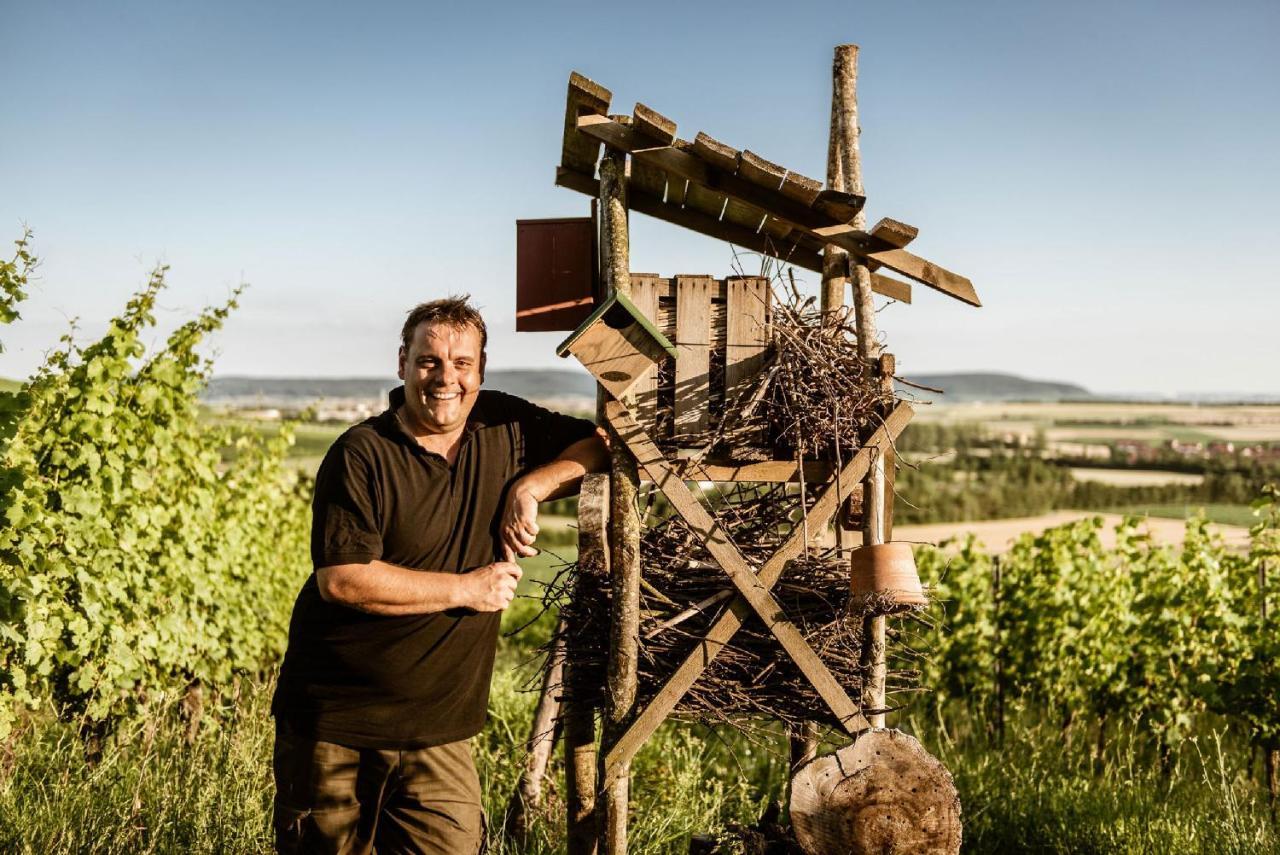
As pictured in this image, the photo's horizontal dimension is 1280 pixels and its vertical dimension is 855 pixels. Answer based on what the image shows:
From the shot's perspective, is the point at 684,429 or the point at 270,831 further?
the point at 270,831

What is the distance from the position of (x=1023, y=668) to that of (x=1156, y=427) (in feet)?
109

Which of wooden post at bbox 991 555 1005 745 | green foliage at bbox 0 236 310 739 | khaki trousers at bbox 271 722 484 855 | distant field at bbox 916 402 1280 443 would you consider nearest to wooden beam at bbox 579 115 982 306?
khaki trousers at bbox 271 722 484 855

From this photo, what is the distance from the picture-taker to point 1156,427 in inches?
1442

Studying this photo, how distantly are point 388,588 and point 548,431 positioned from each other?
0.95 m

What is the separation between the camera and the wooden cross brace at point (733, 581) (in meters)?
3.63

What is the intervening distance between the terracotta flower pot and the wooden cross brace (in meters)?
0.29

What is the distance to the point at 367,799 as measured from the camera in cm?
364

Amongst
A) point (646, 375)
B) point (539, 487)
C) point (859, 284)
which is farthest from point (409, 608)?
point (859, 284)

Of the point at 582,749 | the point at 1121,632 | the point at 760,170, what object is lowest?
the point at 1121,632

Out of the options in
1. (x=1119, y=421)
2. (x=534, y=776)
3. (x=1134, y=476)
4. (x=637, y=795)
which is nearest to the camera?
(x=534, y=776)

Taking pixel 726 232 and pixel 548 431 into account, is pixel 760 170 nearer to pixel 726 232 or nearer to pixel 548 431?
pixel 726 232

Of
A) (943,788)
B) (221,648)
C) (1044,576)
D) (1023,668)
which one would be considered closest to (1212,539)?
(1044,576)

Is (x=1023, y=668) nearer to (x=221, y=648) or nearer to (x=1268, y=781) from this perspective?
(x=1268, y=781)

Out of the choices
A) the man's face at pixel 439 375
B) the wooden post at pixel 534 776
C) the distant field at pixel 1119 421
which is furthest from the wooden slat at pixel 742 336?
the distant field at pixel 1119 421
